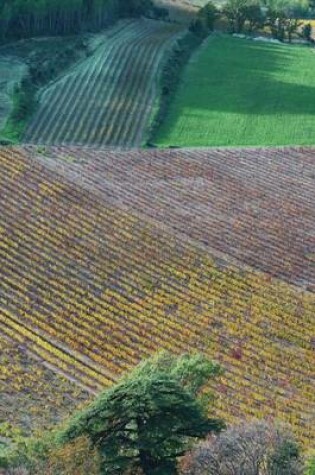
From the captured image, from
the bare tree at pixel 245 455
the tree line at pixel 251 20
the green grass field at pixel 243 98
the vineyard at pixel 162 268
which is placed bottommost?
the vineyard at pixel 162 268

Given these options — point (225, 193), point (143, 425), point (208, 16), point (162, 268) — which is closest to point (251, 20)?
point (208, 16)

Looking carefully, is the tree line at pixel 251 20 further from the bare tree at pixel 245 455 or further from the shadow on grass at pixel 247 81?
the bare tree at pixel 245 455

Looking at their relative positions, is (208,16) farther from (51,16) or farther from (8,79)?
(8,79)

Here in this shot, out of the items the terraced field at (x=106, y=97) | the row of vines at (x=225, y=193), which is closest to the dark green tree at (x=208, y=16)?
the terraced field at (x=106, y=97)

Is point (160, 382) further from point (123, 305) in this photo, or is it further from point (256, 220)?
point (256, 220)

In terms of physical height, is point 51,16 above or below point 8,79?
above

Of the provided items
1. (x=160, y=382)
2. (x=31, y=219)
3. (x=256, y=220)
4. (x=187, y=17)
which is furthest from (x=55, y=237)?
(x=187, y=17)

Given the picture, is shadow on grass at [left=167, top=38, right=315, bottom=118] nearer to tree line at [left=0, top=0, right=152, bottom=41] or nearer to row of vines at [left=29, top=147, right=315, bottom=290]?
row of vines at [left=29, top=147, right=315, bottom=290]
